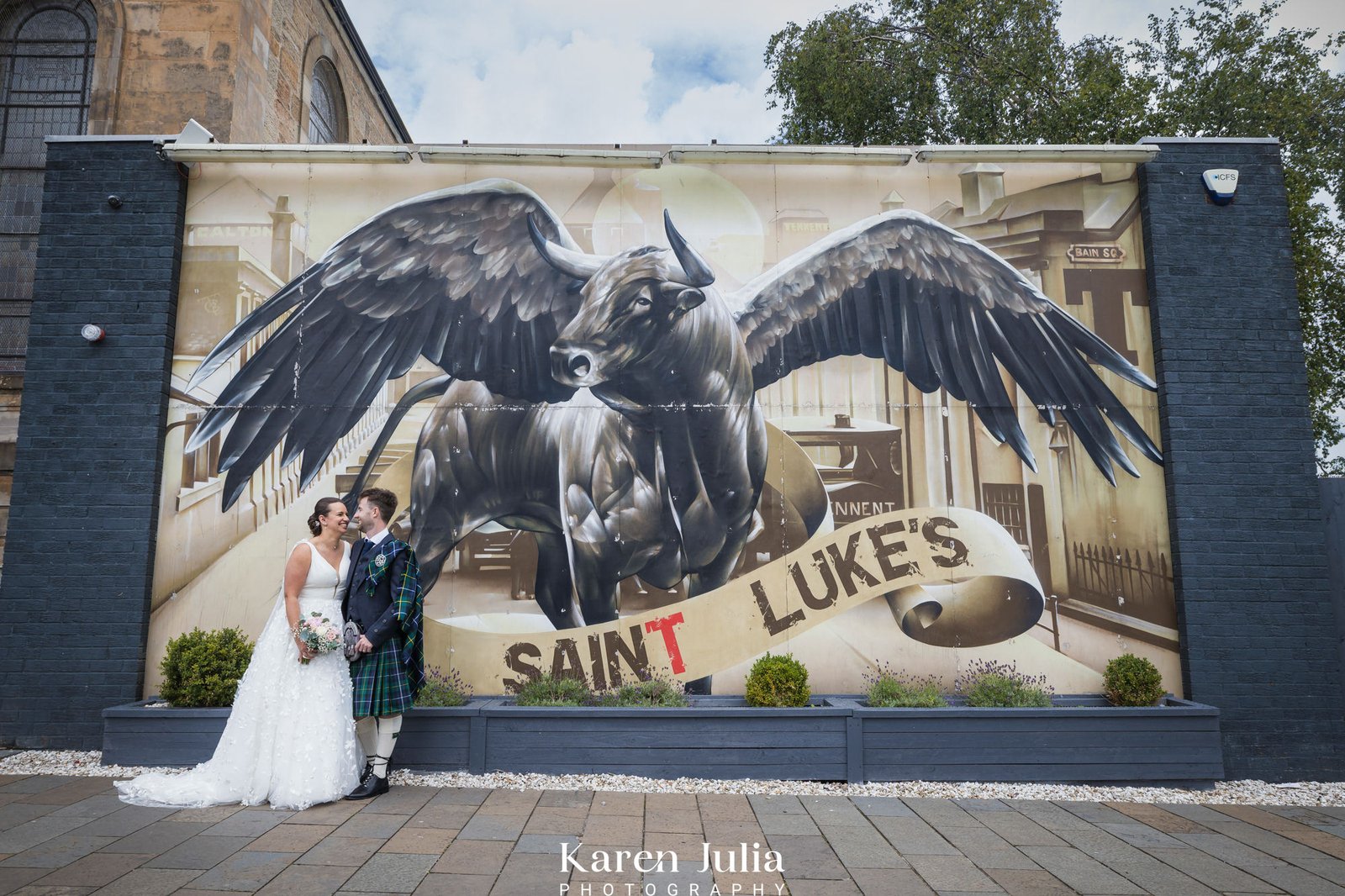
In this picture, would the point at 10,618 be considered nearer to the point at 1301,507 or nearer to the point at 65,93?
the point at 65,93

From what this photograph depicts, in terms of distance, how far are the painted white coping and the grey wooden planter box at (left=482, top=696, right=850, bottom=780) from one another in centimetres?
425

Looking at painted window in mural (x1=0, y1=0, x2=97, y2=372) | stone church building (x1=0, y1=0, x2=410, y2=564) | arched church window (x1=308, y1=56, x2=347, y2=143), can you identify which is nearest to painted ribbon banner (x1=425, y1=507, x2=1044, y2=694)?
painted window in mural (x1=0, y1=0, x2=97, y2=372)

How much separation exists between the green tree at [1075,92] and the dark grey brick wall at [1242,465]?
19.2ft

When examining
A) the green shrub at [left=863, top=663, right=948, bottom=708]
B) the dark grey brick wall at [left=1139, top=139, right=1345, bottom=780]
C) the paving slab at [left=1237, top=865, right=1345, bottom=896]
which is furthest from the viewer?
the dark grey brick wall at [left=1139, top=139, right=1345, bottom=780]

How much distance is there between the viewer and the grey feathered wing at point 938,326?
5988 millimetres

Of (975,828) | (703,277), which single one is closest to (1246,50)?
(703,277)

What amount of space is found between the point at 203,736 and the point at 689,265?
4.84 meters

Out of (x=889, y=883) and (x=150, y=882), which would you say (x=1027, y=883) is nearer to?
(x=889, y=883)

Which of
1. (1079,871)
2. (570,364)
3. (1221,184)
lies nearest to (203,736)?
(570,364)

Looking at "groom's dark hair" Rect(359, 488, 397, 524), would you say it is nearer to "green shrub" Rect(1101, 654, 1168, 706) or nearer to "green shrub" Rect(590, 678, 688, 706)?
"green shrub" Rect(590, 678, 688, 706)

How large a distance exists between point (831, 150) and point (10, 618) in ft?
23.7

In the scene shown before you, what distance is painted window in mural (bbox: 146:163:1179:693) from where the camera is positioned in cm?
573

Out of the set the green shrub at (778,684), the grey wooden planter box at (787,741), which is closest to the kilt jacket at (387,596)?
the grey wooden planter box at (787,741)

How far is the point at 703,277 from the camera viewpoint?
6.07m
